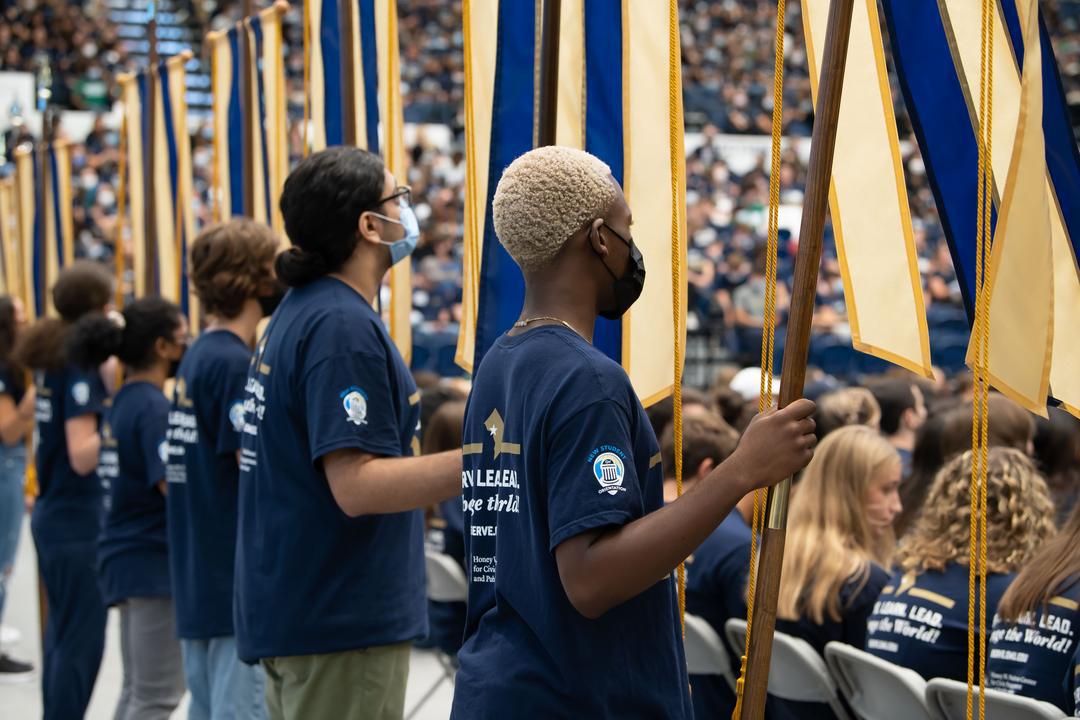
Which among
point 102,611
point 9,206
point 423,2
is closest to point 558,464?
point 102,611

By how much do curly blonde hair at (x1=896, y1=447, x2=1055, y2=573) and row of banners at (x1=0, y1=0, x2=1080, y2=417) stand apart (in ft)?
3.06

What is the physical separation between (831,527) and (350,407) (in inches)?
68.2

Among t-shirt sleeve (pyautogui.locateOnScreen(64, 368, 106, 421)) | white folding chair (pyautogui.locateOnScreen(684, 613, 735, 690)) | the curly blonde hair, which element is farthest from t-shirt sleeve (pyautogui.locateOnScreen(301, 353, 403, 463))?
t-shirt sleeve (pyautogui.locateOnScreen(64, 368, 106, 421))

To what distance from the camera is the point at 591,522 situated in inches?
69.1

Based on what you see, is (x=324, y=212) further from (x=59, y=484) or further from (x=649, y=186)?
(x=59, y=484)

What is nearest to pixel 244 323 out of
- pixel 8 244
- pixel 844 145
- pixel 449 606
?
pixel 844 145

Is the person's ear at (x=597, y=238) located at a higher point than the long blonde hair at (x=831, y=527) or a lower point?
higher

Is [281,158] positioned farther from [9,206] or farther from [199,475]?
[9,206]

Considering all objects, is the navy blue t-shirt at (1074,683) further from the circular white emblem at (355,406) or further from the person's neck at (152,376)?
the person's neck at (152,376)

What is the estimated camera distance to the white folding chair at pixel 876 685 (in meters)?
3.12

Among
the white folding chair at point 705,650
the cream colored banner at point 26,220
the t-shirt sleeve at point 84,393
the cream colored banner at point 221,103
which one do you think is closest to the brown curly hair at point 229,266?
the t-shirt sleeve at point 84,393

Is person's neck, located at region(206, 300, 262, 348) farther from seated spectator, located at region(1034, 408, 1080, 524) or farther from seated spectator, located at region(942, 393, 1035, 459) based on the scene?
seated spectator, located at region(1034, 408, 1080, 524)

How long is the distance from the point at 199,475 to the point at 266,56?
2.78 metres

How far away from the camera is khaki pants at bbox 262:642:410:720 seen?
2.72 meters
